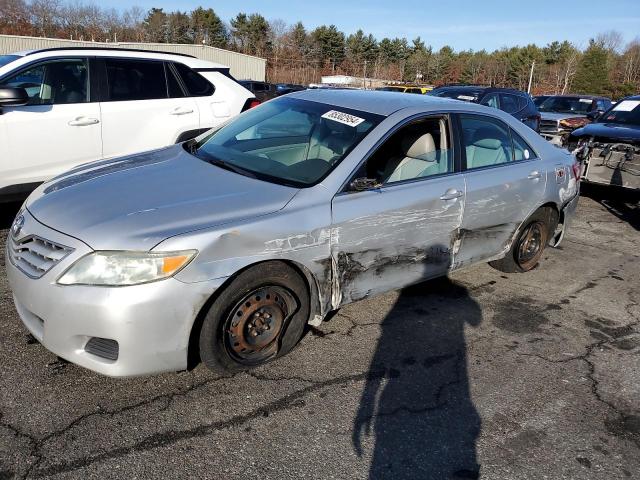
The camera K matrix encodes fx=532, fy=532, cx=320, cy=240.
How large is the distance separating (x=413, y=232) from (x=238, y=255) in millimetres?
1388

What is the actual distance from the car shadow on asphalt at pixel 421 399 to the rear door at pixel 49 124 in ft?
11.9

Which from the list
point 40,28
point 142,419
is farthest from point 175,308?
point 40,28

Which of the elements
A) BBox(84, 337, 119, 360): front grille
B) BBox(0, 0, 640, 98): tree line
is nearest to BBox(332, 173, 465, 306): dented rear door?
BBox(84, 337, 119, 360): front grille

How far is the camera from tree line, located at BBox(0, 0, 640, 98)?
63000mm

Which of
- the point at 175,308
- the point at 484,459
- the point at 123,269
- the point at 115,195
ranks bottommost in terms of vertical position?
the point at 484,459

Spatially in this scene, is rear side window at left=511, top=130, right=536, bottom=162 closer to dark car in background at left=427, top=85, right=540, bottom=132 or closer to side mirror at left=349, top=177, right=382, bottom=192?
side mirror at left=349, top=177, right=382, bottom=192

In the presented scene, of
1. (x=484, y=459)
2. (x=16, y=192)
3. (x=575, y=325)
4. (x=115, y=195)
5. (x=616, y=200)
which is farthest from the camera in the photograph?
(x=616, y=200)

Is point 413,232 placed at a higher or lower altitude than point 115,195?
lower

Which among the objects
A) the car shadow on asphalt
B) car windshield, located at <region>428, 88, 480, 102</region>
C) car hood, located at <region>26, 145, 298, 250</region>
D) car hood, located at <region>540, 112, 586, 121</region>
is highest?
car windshield, located at <region>428, 88, 480, 102</region>

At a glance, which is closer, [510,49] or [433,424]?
[433,424]

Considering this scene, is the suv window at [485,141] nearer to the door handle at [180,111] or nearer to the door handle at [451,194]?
the door handle at [451,194]

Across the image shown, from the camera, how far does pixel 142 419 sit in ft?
8.84

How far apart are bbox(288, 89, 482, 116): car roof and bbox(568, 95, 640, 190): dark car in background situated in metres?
4.52

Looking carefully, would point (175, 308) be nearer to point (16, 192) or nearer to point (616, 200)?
point (16, 192)
